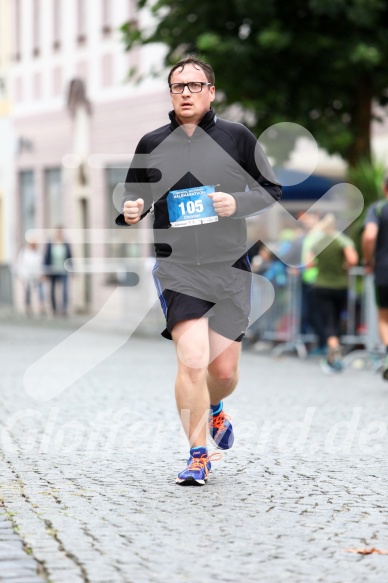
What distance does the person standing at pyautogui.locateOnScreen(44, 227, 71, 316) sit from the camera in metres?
30.1

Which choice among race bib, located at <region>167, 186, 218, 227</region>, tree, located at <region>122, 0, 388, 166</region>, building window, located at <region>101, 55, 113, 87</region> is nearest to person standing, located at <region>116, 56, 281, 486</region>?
race bib, located at <region>167, 186, 218, 227</region>

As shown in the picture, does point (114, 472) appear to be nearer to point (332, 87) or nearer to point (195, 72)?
point (195, 72)

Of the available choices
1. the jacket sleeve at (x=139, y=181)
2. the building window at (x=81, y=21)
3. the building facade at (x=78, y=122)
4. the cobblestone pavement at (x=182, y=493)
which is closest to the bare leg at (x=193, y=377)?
the cobblestone pavement at (x=182, y=493)

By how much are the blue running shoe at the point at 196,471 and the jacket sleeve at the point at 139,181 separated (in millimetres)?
1116

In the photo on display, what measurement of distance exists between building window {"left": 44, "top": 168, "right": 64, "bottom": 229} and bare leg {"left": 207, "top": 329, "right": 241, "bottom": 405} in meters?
28.0

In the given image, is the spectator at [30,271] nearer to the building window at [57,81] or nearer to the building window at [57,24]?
the building window at [57,81]

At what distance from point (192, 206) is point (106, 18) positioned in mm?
26929

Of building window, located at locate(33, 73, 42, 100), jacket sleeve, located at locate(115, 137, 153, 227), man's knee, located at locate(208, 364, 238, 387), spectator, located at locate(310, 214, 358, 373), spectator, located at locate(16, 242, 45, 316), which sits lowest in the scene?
spectator, located at locate(16, 242, 45, 316)

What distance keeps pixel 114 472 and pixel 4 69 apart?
32677 millimetres

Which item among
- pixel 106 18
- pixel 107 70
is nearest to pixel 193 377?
pixel 107 70

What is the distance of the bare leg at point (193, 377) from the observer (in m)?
7.11

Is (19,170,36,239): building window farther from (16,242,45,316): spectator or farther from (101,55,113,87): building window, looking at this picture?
(16,242,45,316): spectator

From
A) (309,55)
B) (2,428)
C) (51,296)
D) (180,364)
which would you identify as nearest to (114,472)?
(180,364)

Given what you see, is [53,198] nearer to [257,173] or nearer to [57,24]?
[57,24]
